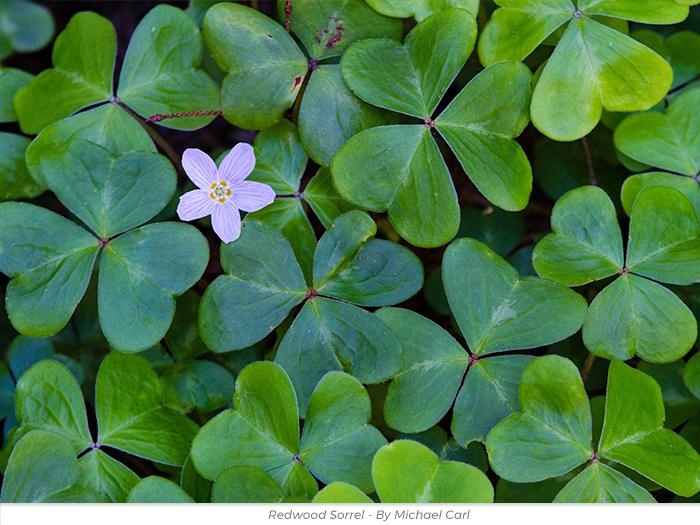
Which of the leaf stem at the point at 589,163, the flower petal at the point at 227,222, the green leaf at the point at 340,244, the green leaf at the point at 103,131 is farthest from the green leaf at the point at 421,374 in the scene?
the green leaf at the point at 103,131

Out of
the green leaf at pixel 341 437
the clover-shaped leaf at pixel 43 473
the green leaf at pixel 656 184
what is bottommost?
the clover-shaped leaf at pixel 43 473

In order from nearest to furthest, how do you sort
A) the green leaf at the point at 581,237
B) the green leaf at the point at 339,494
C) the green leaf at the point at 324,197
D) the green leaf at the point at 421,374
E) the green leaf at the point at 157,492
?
the green leaf at the point at 339,494 < the green leaf at the point at 157,492 < the green leaf at the point at 421,374 < the green leaf at the point at 581,237 < the green leaf at the point at 324,197

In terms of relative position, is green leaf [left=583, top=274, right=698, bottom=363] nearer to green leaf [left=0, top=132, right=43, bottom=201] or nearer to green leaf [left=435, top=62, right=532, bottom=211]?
green leaf [left=435, top=62, right=532, bottom=211]

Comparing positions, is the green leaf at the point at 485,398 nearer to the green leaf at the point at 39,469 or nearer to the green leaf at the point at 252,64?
the green leaf at the point at 252,64

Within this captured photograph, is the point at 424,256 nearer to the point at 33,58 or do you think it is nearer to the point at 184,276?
the point at 184,276
